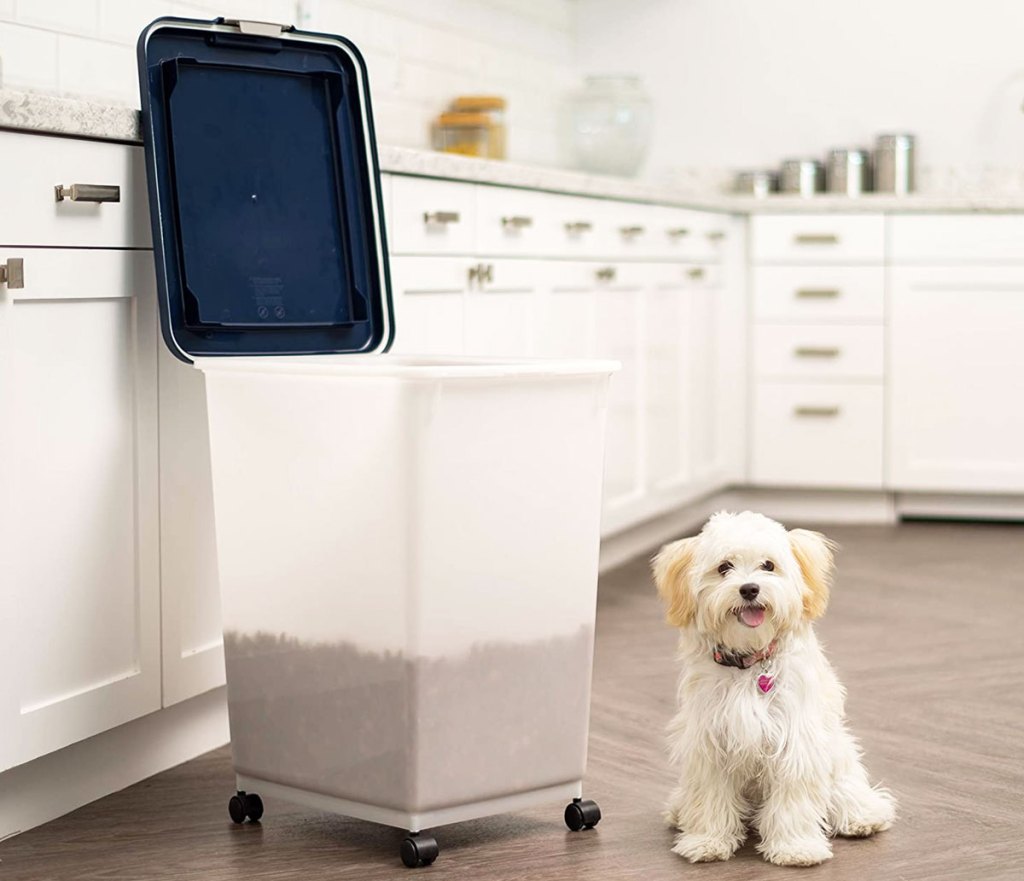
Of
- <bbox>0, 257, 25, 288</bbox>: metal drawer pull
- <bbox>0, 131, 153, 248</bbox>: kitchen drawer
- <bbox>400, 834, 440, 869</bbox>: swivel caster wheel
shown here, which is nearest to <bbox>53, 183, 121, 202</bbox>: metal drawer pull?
<bbox>0, 131, 153, 248</bbox>: kitchen drawer

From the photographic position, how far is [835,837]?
1.89 metres

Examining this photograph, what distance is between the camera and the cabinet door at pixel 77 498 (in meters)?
1.78

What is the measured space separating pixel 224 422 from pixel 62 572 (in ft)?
0.90

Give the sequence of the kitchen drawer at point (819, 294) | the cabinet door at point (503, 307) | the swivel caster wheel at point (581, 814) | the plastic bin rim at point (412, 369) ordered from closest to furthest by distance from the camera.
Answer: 1. the plastic bin rim at point (412, 369)
2. the swivel caster wheel at point (581, 814)
3. the cabinet door at point (503, 307)
4. the kitchen drawer at point (819, 294)

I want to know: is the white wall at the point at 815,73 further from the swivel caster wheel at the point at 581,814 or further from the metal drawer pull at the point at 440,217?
the swivel caster wheel at the point at 581,814

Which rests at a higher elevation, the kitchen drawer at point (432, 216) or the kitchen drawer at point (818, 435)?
the kitchen drawer at point (432, 216)

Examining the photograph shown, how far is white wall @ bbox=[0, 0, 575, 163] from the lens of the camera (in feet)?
8.27

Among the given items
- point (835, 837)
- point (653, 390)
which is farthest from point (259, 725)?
point (653, 390)

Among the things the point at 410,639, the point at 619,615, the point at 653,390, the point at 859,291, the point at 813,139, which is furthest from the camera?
the point at 813,139

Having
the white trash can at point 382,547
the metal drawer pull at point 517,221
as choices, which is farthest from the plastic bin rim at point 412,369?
the metal drawer pull at point 517,221

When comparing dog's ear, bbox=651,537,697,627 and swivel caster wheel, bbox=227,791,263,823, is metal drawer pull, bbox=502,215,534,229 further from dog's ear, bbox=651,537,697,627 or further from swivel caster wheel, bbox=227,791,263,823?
swivel caster wheel, bbox=227,791,263,823

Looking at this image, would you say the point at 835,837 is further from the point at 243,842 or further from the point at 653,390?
the point at 653,390

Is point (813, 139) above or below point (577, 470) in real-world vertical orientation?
above

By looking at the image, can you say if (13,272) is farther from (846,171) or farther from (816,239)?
(846,171)
